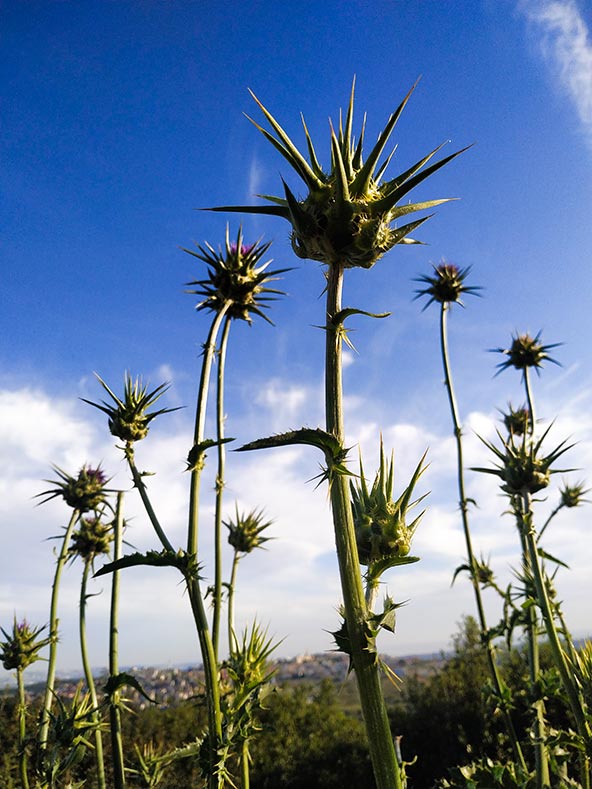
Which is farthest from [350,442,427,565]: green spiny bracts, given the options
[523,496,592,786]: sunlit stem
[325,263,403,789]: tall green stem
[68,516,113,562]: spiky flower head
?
[68,516,113,562]: spiky flower head

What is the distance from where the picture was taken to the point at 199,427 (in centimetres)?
439

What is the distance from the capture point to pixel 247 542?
330 inches

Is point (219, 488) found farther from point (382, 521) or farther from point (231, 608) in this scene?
point (382, 521)

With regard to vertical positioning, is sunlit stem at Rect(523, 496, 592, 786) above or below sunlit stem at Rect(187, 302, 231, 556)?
below

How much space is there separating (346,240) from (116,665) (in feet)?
16.6

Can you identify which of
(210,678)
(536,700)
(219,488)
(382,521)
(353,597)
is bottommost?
(536,700)

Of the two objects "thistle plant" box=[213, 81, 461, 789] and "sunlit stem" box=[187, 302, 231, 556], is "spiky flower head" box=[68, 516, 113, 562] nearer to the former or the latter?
"sunlit stem" box=[187, 302, 231, 556]

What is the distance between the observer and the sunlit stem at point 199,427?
3889 mm

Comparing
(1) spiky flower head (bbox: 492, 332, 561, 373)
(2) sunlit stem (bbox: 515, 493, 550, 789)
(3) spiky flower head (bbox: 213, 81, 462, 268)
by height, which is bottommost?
(2) sunlit stem (bbox: 515, 493, 550, 789)

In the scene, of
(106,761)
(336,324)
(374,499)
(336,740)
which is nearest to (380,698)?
(374,499)

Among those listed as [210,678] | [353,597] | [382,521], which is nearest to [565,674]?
[210,678]

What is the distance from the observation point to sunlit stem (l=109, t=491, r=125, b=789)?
4367 millimetres

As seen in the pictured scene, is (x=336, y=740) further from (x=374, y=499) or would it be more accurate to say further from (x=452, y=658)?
Answer: (x=374, y=499)

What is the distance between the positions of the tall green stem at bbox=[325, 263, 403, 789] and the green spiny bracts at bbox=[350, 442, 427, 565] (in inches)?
13.7
